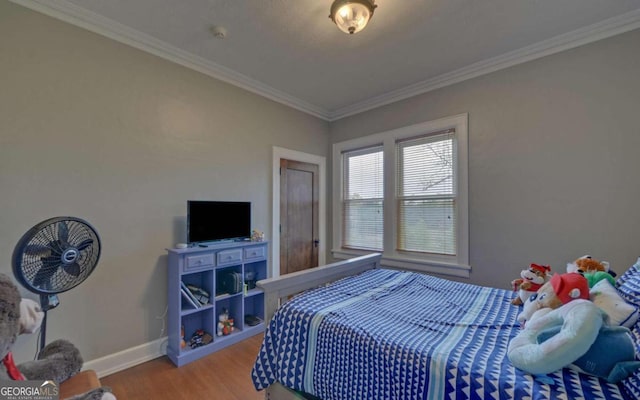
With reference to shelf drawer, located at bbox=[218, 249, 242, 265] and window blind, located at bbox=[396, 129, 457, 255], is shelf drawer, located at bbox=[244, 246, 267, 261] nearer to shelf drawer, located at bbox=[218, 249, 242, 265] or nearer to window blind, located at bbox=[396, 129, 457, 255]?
shelf drawer, located at bbox=[218, 249, 242, 265]

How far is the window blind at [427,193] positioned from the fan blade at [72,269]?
3.02 metres

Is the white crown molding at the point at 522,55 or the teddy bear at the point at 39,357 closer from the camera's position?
the teddy bear at the point at 39,357

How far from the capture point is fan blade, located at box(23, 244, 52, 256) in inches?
56.2

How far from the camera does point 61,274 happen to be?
1569mm

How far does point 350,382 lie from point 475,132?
2651 mm

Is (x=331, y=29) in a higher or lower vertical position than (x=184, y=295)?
higher

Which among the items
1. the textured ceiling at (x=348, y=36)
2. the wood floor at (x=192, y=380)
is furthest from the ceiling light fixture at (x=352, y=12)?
the wood floor at (x=192, y=380)

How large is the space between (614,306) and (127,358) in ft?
10.4

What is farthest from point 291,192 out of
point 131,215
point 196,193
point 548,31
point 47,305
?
point 548,31

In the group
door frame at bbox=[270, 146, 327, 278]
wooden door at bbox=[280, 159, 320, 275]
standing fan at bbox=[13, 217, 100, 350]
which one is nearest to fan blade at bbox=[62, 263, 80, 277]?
standing fan at bbox=[13, 217, 100, 350]

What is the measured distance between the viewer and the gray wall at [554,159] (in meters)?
2.12

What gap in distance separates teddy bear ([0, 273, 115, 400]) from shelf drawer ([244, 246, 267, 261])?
1497 millimetres

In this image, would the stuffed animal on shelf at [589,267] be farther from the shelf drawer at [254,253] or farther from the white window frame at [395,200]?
the shelf drawer at [254,253]

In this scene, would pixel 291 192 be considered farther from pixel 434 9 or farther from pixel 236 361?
pixel 434 9
